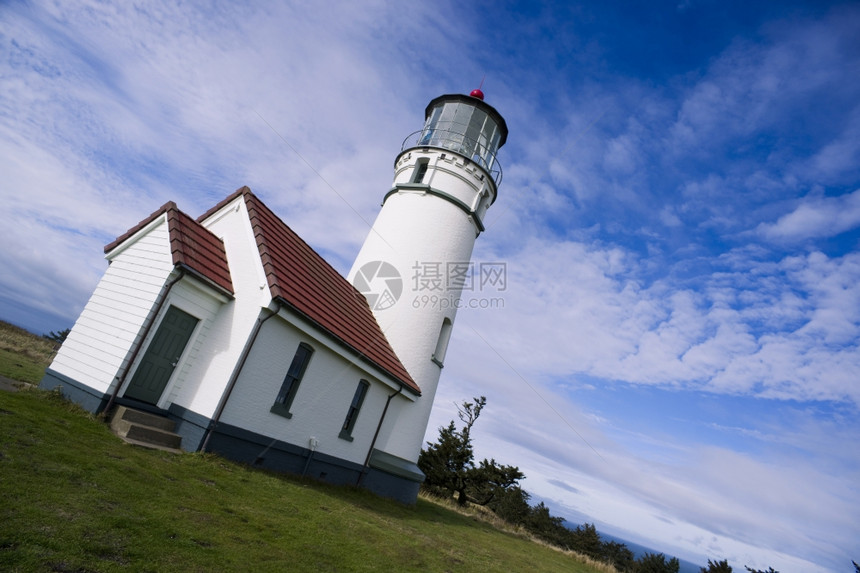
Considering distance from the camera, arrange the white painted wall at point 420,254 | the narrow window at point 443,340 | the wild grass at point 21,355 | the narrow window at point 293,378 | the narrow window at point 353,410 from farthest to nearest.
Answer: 1. the narrow window at point 443,340
2. the white painted wall at point 420,254
3. the narrow window at point 353,410
4. the wild grass at point 21,355
5. the narrow window at point 293,378

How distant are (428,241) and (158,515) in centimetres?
1160

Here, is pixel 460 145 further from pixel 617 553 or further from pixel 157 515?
pixel 617 553

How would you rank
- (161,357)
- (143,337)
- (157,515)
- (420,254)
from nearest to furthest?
1. (157,515)
2. (143,337)
3. (161,357)
4. (420,254)

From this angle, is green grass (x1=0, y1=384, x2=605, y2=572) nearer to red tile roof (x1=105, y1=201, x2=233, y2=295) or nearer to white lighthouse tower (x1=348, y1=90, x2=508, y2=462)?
red tile roof (x1=105, y1=201, x2=233, y2=295)

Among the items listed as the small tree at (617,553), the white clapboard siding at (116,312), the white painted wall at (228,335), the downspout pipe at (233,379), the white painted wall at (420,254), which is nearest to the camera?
the white clapboard siding at (116,312)

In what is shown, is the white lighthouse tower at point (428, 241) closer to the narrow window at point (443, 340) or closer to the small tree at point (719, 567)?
the narrow window at point (443, 340)

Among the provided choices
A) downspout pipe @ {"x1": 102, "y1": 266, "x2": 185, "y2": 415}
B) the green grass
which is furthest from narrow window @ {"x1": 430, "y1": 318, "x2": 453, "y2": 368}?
downspout pipe @ {"x1": 102, "y1": 266, "x2": 185, "y2": 415}

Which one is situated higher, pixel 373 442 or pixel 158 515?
pixel 373 442

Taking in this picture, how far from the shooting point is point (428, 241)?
15.6 m

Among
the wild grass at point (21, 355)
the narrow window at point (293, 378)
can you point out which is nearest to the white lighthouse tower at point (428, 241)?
the narrow window at point (293, 378)

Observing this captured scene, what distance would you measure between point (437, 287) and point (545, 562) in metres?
9.22

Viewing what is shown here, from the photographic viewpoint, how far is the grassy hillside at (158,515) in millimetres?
4254

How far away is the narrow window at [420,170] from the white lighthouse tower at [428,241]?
38mm

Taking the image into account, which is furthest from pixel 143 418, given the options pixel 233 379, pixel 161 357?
pixel 233 379
